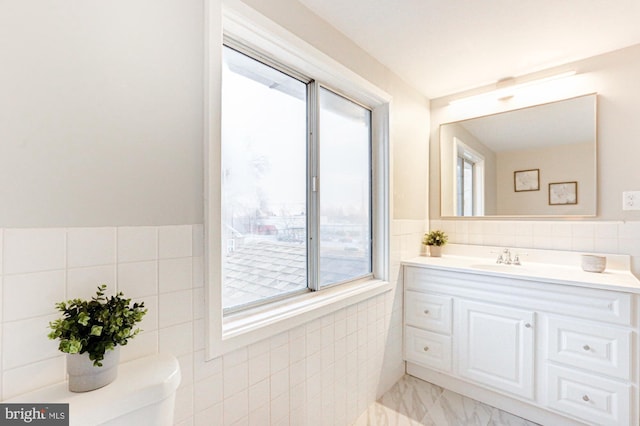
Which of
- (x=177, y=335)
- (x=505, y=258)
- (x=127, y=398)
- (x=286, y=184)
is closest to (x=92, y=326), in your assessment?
(x=127, y=398)

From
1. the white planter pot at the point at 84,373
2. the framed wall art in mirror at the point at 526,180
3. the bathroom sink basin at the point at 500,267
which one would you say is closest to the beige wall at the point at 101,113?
the white planter pot at the point at 84,373

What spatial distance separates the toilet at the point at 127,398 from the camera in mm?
704

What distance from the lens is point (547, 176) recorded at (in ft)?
7.24

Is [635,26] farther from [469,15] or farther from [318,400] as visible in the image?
[318,400]

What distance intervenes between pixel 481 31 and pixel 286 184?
1.42m

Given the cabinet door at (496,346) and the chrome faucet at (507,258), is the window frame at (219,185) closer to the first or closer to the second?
the cabinet door at (496,346)

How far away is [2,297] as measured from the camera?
2.33 ft

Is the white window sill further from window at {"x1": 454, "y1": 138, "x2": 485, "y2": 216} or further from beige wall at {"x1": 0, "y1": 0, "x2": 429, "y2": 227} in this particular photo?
window at {"x1": 454, "y1": 138, "x2": 485, "y2": 216}


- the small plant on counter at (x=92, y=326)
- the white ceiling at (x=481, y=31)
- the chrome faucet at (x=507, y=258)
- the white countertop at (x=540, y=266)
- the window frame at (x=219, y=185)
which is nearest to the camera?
the small plant on counter at (x=92, y=326)

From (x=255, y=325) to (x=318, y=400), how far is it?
2.19ft

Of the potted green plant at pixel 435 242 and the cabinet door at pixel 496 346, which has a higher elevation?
the potted green plant at pixel 435 242

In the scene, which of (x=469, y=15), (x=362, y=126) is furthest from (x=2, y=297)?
(x=469, y=15)

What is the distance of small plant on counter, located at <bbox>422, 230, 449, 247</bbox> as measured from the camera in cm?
250

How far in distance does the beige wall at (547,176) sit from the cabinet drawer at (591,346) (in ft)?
2.76
